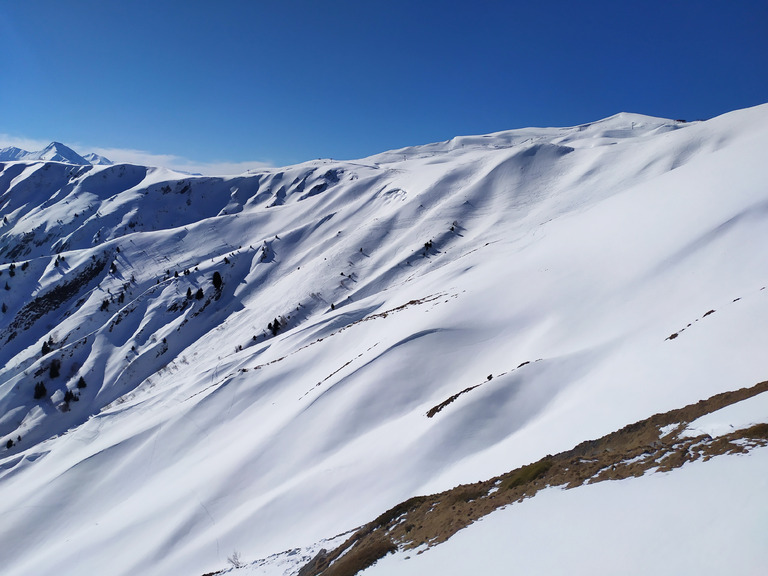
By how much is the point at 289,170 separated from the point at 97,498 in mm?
119002

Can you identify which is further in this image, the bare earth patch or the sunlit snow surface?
the bare earth patch

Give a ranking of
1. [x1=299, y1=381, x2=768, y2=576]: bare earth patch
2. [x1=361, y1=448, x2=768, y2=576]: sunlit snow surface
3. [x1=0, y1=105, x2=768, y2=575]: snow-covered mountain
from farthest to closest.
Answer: [x1=0, y1=105, x2=768, y2=575]: snow-covered mountain → [x1=299, y1=381, x2=768, y2=576]: bare earth patch → [x1=361, y1=448, x2=768, y2=576]: sunlit snow surface

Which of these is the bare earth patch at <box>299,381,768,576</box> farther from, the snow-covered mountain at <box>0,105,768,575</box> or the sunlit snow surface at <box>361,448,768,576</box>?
the sunlit snow surface at <box>361,448,768,576</box>

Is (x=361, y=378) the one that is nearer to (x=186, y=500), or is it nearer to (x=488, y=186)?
(x=186, y=500)

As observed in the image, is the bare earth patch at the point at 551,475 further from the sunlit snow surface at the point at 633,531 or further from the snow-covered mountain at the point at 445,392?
the sunlit snow surface at the point at 633,531

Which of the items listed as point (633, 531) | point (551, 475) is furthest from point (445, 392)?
point (633, 531)

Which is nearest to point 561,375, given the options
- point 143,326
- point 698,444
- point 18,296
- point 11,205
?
point 698,444

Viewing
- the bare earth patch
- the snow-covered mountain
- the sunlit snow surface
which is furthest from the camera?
the snow-covered mountain

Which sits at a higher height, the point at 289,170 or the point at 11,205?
the point at 11,205

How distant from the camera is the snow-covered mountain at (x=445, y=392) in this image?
998 cm

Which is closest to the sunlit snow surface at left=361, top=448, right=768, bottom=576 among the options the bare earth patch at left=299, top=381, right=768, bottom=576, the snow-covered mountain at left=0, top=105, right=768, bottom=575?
the snow-covered mountain at left=0, top=105, right=768, bottom=575

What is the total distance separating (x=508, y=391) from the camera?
18828mm

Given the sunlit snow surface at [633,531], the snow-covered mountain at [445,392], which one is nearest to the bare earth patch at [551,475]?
the snow-covered mountain at [445,392]

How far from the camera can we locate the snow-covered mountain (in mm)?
9984
